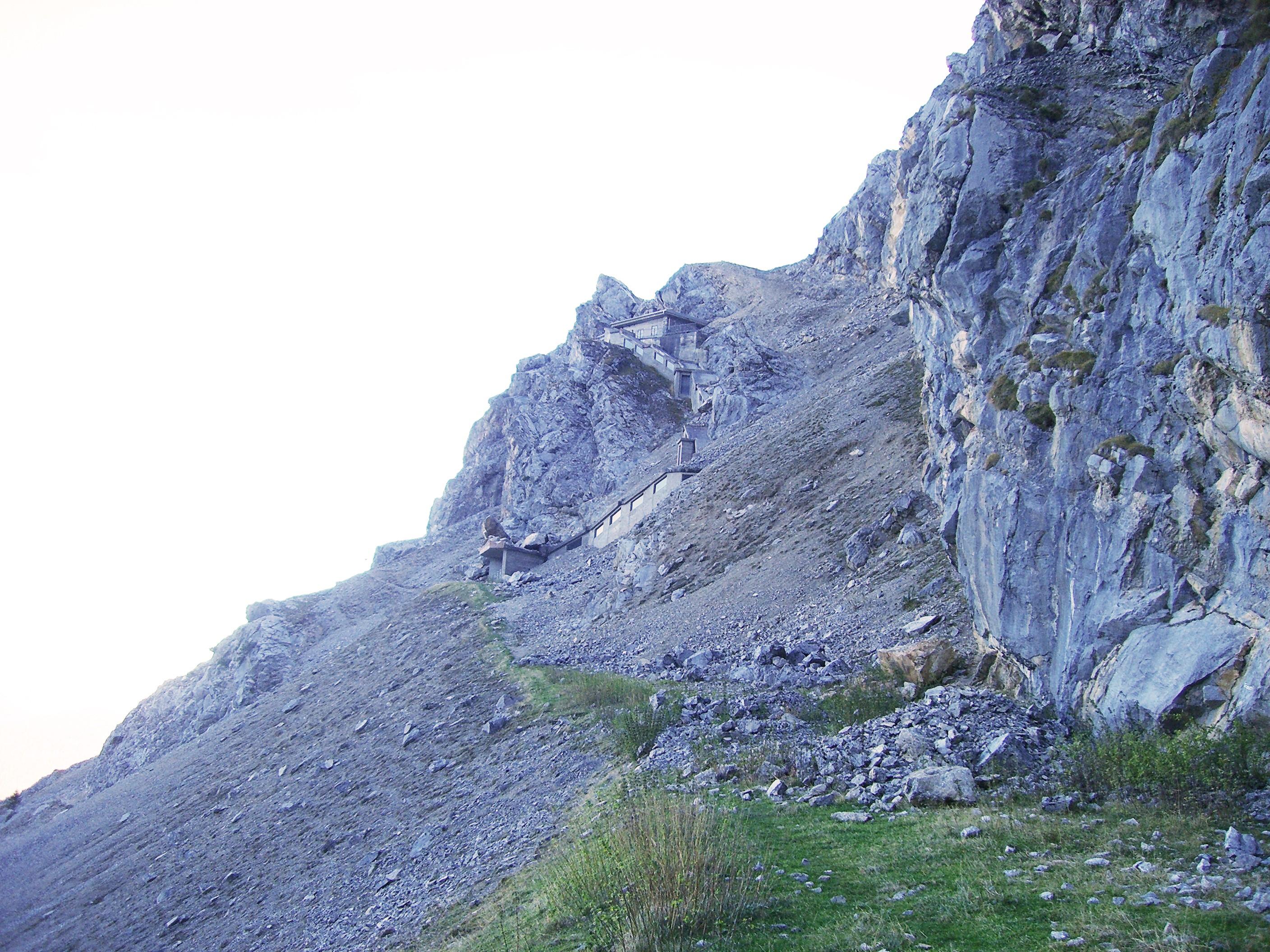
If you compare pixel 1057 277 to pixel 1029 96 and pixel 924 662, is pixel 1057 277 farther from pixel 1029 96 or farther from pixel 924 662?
pixel 924 662

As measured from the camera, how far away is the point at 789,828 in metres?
13.1

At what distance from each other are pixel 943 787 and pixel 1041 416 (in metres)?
8.55

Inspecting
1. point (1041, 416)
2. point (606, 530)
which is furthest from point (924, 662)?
point (606, 530)

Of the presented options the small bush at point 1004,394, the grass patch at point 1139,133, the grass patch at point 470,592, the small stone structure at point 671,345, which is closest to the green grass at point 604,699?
the grass patch at point 470,592

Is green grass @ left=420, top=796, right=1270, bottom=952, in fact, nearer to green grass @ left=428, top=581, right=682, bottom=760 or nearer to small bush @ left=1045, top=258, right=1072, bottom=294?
green grass @ left=428, top=581, right=682, bottom=760

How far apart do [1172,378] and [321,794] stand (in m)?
25.5

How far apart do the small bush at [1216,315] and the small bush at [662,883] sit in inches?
415

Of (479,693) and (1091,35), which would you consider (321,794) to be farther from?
(1091,35)

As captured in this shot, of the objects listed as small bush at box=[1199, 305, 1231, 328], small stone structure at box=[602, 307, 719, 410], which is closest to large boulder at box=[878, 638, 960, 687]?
Result: small bush at box=[1199, 305, 1231, 328]

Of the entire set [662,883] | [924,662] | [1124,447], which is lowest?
[924,662]

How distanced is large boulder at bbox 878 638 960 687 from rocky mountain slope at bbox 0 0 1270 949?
60 centimetres

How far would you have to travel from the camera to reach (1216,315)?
1343cm

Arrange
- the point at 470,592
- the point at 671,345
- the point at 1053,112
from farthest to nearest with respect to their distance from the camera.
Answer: the point at 671,345 < the point at 470,592 < the point at 1053,112

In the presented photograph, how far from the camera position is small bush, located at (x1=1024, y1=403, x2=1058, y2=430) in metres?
18.0
